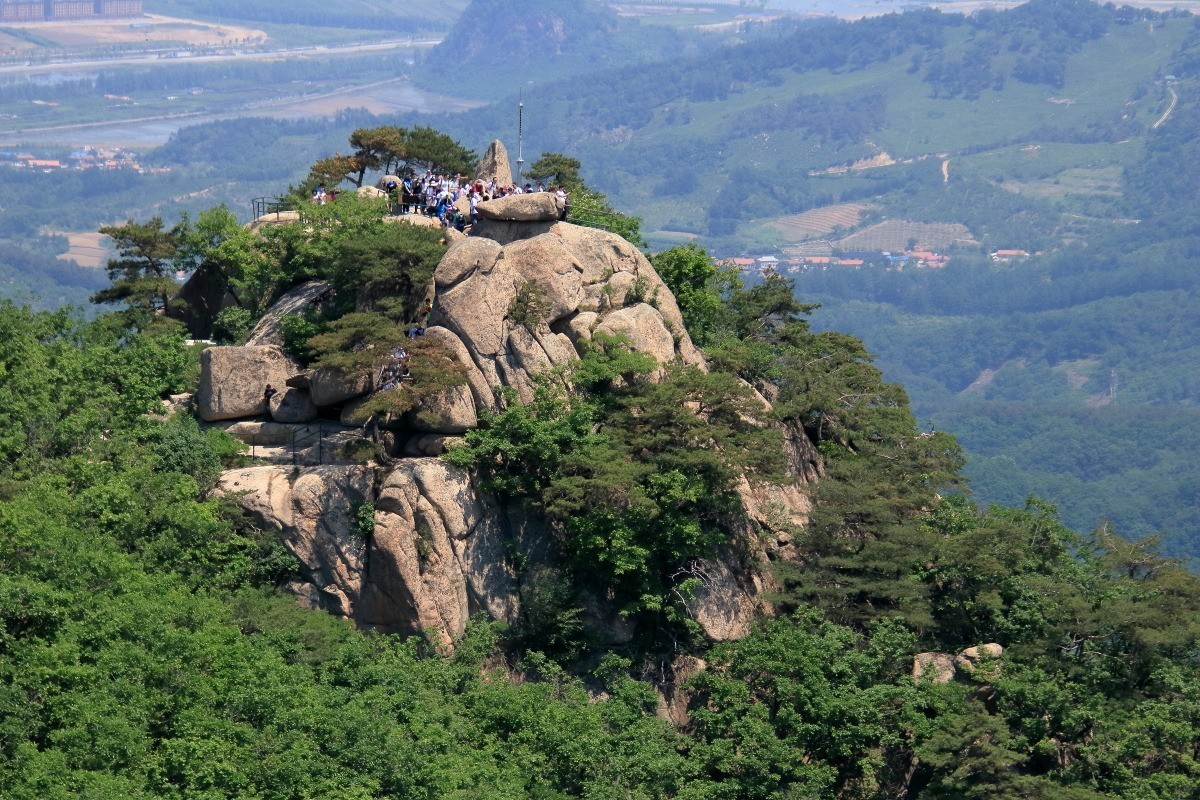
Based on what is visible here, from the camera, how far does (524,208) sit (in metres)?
42.2

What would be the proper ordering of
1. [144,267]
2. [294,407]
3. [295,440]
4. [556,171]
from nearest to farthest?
1. [295,440]
2. [294,407]
3. [144,267]
4. [556,171]

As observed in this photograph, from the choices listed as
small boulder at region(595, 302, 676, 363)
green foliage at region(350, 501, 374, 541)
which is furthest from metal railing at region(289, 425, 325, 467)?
small boulder at region(595, 302, 676, 363)

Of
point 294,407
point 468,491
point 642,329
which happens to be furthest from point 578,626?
point 294,407

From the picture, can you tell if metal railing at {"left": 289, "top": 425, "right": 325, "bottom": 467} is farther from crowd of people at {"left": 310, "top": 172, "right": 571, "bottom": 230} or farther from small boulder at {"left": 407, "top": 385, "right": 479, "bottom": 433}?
crowd of people at {"left": 310, "top": 172, "right": 571, "bottom": 230}

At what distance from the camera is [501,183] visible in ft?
160

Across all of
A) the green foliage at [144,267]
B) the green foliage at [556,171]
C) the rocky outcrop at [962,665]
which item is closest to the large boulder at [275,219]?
the green foliage at [144,267]

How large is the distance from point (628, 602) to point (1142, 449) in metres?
134

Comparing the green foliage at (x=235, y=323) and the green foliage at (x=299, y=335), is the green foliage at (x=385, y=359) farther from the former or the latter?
the green foliage at (x=235, y=323)

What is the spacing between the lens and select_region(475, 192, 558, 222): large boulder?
139 ft

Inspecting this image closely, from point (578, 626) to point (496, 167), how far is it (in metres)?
16.1

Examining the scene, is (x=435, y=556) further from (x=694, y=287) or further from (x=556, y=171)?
(x=556, y=171)

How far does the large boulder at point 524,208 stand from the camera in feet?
Result: 139

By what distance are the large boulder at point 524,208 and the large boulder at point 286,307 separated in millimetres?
4348

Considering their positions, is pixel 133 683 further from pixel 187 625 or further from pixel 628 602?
pixel 628 602
